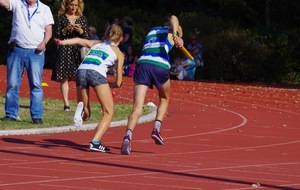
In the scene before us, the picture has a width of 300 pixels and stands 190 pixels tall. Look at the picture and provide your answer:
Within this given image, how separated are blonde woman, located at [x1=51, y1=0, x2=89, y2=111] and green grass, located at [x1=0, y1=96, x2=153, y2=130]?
1.62 ft

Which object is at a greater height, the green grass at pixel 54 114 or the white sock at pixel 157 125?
the white sock at pixel 157 125

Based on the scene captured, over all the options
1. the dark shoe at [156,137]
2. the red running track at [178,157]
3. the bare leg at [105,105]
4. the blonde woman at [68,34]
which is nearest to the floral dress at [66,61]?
the blonde woman at [68,34]

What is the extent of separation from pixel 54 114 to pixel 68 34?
139 centimetres

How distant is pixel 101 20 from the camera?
38375 mm

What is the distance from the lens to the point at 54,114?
17578 mm

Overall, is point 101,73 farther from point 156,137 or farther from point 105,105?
point 156,137

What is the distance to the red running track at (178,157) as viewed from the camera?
10.3m

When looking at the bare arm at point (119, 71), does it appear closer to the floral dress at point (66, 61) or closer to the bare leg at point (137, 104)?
the bare leg at point (137, 104)

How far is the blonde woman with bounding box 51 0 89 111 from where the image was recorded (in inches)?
681

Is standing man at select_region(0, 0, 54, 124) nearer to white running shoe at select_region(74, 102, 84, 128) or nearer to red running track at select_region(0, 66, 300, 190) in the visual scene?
red running track at select_region(0, 66, 300, 190)

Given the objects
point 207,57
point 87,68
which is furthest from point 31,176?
point 207,57

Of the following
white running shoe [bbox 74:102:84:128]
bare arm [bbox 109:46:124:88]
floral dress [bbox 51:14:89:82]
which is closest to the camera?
bare arm [bbox 109:46:124:88]

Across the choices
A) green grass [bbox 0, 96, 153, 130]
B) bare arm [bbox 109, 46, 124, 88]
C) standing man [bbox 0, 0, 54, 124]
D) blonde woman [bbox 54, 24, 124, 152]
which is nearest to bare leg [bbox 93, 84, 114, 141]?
blonde woman [bbox 54, 24, 124, 152]

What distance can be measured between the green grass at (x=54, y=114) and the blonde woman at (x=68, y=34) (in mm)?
494
